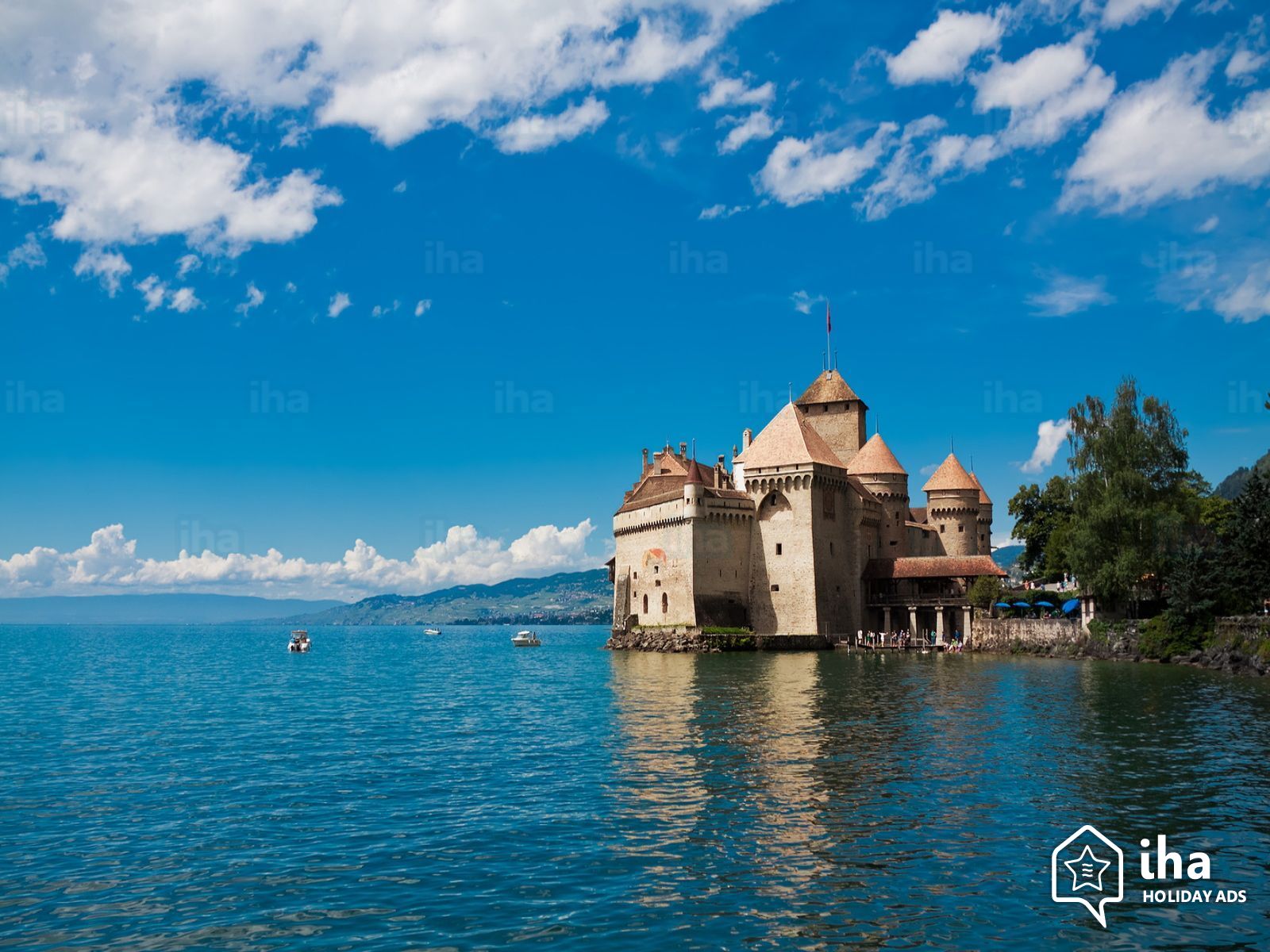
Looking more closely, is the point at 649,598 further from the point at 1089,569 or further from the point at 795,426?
the point at 1089,569

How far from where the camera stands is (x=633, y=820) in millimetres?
17734

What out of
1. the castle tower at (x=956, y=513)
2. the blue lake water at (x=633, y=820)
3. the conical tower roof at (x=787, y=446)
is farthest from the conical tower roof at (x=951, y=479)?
the blue lake water at (x=633, y=820)

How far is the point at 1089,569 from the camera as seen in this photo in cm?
5447

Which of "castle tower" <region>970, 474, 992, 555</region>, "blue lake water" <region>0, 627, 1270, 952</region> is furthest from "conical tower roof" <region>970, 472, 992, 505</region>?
"blue lake water" <region>0, 627, 1270, 952</region>

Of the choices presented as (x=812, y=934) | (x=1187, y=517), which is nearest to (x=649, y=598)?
(x=1187, y=517)

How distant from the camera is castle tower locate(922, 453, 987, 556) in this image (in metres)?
79.8

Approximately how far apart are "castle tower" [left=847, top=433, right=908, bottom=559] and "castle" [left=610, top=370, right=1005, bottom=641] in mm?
88

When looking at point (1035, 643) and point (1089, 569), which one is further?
point (1035, 643)

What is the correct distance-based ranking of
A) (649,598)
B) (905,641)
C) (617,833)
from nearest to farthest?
(617,833) < (905,641) < (649,598)

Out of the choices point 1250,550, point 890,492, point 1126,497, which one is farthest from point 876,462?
point 1250,550

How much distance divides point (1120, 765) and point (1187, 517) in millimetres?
37593

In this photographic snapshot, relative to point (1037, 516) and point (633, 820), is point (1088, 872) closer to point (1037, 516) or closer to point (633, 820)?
point (633, 820)

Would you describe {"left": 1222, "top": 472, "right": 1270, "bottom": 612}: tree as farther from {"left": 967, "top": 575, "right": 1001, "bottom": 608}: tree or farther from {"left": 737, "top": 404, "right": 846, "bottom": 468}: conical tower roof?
{"left": 737, "top": 404, "right": 846, "bottom": 468}: conical tower roof

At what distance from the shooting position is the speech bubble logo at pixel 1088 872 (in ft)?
44.1
